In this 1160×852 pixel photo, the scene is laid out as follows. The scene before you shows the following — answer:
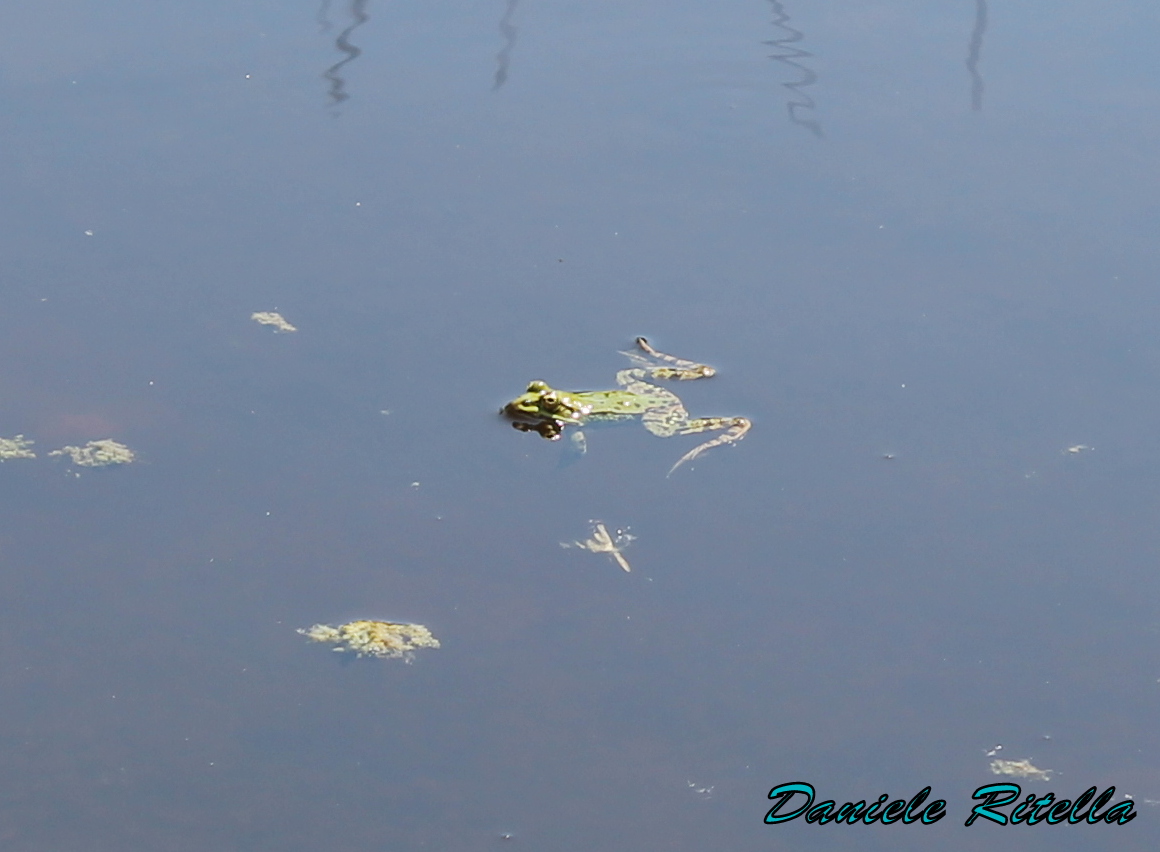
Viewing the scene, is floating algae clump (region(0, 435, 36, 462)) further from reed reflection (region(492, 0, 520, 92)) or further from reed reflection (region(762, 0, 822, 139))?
reed reflection (region(762, 0, 822, 139))

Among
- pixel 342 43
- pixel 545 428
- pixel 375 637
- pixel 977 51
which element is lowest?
pixel 375 637

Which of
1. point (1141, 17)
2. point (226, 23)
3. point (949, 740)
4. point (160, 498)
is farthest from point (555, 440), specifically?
point (1141, 17)

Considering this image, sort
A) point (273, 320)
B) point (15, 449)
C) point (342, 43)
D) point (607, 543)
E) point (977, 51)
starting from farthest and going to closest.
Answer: point (977, 51), point (342, 43), point (273, 320), point (15, 449), point (607, 543)

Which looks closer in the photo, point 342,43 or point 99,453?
point 99,453

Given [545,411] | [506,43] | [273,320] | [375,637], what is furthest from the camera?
[506,43]

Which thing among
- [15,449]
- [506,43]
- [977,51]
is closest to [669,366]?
[15,449]

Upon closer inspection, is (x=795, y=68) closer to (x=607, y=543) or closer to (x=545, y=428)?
(x=545, y=428)

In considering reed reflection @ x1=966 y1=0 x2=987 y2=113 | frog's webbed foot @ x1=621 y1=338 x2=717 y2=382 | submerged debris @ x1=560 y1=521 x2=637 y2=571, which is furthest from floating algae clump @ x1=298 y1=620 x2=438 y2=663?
reed reflection @ x1=966 y1=0 x2=987 y2=113
